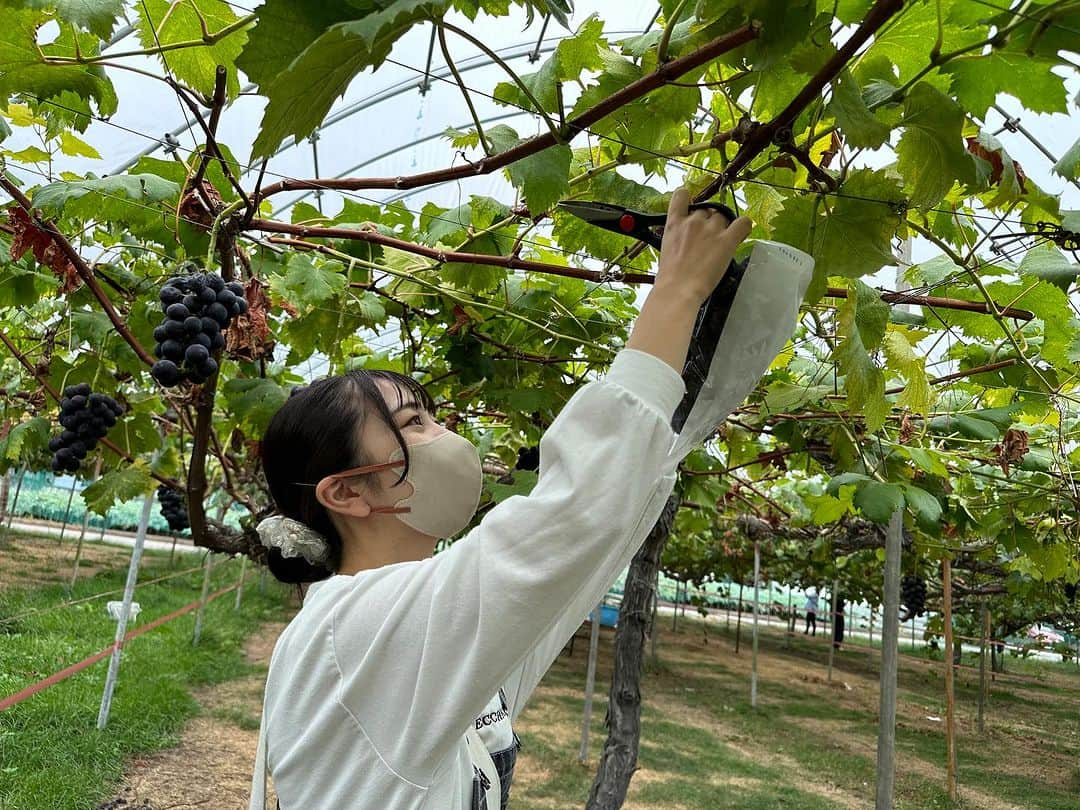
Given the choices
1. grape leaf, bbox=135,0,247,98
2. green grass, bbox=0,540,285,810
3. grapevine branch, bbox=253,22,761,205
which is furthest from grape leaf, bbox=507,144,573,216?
green grass, bbox=0,540,285,810

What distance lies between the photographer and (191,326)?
1.86 metres

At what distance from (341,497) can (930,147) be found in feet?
3.21

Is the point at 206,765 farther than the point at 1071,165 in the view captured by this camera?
Yes

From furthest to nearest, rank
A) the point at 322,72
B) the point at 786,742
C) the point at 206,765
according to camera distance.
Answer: the point at 786,742 → the point at 206,765 → the point at 322,72

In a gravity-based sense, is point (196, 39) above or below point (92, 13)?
above

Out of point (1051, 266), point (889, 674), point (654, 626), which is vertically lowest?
point (654, 626)

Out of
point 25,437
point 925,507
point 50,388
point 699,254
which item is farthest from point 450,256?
point 25,437

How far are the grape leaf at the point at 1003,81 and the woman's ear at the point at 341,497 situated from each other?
100 cm

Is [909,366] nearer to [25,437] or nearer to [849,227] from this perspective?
[849,227]

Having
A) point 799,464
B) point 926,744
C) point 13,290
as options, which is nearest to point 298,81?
point 13,290

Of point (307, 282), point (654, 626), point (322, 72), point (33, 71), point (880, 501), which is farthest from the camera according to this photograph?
point (654, 626)

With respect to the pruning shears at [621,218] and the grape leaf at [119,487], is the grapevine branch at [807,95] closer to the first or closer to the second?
the pruning shears at [621,218]

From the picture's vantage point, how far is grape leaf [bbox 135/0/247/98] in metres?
1.57

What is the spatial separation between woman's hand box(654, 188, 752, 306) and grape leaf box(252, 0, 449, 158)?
1.15 feet
